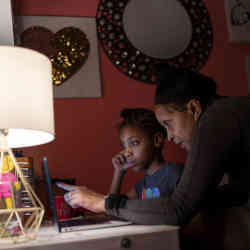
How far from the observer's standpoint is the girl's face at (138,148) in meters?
1.48

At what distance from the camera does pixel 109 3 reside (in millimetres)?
1816

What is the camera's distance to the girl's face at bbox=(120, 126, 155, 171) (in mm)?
1479

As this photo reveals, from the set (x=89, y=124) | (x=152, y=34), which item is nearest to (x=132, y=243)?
(x=89, y=124)

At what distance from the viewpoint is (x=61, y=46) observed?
1702 millimetres

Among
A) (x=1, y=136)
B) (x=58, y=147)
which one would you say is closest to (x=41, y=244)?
(x=1, y=136)

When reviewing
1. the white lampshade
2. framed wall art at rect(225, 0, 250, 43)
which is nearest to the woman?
the white lampshade

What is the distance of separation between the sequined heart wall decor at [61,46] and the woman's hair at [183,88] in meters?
0.69

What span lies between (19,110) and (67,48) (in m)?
0.92

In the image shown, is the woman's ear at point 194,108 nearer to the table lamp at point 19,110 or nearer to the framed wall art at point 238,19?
the table lamp at point 19,110

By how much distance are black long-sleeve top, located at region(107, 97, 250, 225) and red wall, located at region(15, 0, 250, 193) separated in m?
0.75

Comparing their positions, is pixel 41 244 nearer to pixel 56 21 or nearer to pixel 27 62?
pixel 27 62

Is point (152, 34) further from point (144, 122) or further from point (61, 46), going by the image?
point (144, 122)

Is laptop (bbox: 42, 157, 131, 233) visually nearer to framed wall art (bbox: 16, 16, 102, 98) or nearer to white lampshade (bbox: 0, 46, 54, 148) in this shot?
white lampshade (bbox: 0, 46, 54, 148)

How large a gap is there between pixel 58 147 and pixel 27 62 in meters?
0.80
